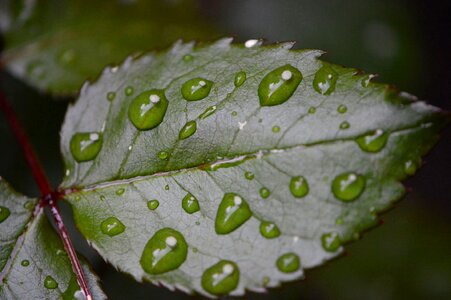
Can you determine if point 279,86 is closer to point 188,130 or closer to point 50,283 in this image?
point 188,130

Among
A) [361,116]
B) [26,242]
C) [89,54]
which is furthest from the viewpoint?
[89,54]

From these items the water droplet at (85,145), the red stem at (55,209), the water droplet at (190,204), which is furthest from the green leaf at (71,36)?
the water droplet at (190,204)

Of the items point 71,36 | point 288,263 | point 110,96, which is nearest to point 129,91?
point 110,96

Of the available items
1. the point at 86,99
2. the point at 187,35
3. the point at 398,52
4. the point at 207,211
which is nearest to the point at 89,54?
the point at 187,35

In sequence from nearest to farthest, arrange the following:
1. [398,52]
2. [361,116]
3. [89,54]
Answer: [361,116] → [89,54] → [398,52]

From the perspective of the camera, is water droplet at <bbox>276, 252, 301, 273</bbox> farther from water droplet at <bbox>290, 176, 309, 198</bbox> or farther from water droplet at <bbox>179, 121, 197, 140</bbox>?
water droplet at <bbox>179, 121, 197, 140</bbox>

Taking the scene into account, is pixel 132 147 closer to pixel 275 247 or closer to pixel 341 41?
pixel 275 247
